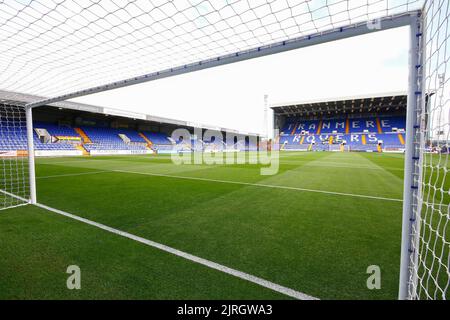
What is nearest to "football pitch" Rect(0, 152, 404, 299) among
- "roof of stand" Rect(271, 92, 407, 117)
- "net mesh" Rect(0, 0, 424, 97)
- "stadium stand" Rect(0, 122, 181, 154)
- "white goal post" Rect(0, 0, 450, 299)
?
"white goal post" Rect(0, 0, 450, 299)

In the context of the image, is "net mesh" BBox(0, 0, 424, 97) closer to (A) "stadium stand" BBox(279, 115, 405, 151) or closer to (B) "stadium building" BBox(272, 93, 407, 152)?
(B) "stadium building" BBox(272, 93, 407, 152)

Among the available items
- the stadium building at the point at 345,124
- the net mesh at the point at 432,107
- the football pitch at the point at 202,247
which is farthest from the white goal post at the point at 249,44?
the stadium building at the point at 345,124

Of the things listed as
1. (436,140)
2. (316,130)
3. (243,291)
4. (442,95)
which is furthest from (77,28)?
(316,130)

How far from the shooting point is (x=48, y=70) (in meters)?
4.75

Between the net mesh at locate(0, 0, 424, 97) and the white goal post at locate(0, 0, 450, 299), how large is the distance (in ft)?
0.04

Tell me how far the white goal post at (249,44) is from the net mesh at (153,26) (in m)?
0.01

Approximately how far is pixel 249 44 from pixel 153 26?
1404 millimetres

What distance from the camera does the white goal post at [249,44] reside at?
5.65 ft

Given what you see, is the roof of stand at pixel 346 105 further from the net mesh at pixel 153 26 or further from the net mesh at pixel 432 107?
the net mesh at pixel 432 107

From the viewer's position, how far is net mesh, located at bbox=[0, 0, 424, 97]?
8.31 feet

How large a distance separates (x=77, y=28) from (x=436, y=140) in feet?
15.2

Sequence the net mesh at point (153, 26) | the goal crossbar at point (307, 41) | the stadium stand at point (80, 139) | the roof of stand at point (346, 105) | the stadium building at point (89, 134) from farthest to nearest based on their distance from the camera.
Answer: the roof of stand at point (346, 105) < the stadium building at point (89, 134) < the stadium stand at point (80, 139) < the net mesh at point (153, 26) < the goal crossbar at point (307, 41)
